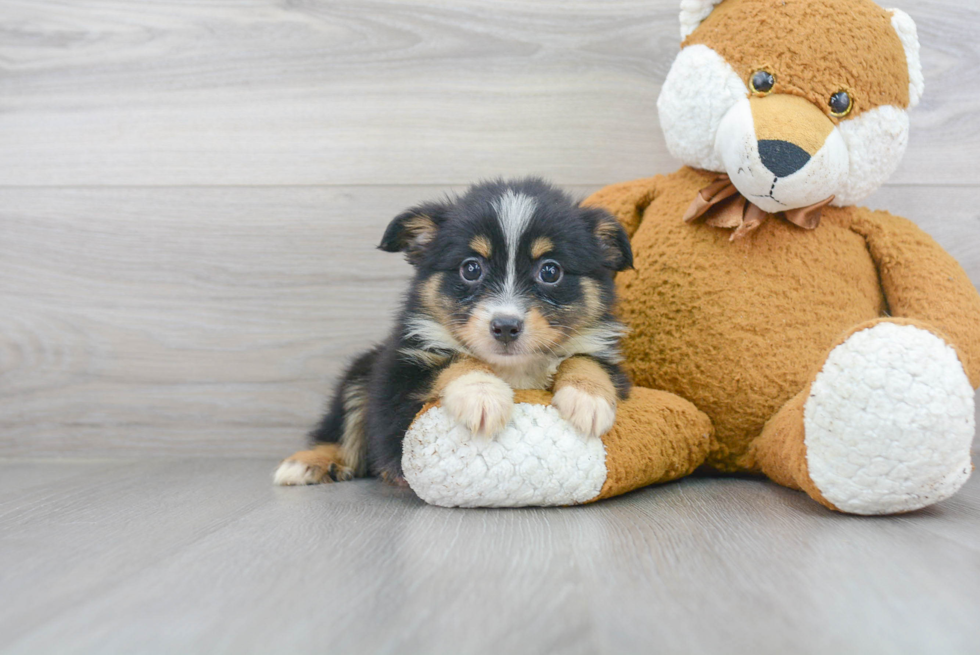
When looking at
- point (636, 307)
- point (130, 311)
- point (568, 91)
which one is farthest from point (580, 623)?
point (130, 311)

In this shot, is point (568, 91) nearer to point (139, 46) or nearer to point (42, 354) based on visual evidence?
point (139, 46)

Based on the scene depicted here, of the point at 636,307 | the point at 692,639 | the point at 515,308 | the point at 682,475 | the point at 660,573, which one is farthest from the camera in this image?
the point at 636,307

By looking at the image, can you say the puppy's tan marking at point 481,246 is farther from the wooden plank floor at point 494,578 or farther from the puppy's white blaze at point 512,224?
the wooden plank floor at point 494,578

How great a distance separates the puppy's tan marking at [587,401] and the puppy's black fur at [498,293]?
0.09 metres

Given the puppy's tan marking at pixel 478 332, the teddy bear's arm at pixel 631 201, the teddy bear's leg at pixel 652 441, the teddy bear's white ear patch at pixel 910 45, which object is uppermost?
the teddy bear's white ear patch at pixel 910 45

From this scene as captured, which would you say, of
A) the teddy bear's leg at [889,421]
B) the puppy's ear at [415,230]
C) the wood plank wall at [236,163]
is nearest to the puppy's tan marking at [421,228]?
the puppy's ear at [415,230]

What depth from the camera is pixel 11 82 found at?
2367mm

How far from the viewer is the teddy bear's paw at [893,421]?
131 cm

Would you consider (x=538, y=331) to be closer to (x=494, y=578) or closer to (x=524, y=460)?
(x=524, y=460)

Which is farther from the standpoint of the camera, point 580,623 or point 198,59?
point 198,59

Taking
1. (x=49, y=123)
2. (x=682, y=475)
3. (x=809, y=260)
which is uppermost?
(x=49, y=123)

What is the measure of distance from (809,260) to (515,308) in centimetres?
77

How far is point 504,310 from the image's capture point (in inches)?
61.5

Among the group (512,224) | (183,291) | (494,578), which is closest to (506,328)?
(512,224)
